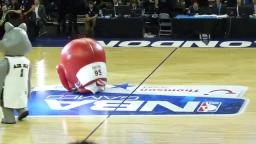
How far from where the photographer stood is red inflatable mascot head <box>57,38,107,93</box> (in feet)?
26.2

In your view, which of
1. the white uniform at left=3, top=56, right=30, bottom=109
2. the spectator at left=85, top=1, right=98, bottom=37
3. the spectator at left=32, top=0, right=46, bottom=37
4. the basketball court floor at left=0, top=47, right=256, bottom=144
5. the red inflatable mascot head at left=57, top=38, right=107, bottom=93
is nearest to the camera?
the basketball court floor at left=0, top=47, right=256, bottom=144

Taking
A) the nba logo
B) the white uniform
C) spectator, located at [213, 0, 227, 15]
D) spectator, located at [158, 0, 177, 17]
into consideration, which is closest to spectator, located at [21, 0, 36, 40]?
spectator, located at [158, 0, 177, 17]

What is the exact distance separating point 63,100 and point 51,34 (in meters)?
9.51

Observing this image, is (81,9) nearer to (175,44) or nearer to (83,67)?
(175,44)

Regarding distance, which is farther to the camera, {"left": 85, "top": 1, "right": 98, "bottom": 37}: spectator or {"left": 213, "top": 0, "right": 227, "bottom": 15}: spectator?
{"left": 213, "top": 0, "right": 227, "bottom": 15}: spectator

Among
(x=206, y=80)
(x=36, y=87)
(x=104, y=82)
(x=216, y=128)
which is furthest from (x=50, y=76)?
(x=216, y=128)

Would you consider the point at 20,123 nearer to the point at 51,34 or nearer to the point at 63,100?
the point at 63,100

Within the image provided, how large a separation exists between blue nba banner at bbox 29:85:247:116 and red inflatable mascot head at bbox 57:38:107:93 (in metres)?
0.14

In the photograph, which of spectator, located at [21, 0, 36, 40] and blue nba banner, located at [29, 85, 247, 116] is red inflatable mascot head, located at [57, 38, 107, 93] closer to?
blue nba banner, located at [29, 85, 247, 116]

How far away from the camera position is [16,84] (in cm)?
646

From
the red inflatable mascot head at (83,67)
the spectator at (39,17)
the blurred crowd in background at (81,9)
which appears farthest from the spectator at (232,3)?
the red inflatable mascot head at (83,67)

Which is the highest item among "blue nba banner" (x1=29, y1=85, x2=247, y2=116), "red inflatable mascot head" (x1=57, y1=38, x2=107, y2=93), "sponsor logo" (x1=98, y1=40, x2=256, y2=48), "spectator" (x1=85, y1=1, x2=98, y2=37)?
"red inflatable mascot head" (x1=57, y1=38, x2=107, y2=93)

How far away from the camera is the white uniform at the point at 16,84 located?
645cm

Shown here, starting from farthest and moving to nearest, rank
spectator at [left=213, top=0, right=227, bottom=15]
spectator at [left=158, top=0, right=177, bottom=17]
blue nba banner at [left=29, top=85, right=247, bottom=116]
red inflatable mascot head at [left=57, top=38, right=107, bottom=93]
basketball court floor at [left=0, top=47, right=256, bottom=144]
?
1. spectator at [left=158, top=0, right=177, bottom=17]
2. spectator at [left=213, top=0, right=227, bottom=15]
3. red inflatable mascot head at [left=57, top=38, right=107, bottom=93]
4. blue nba banner at [left=29, top=85, right=247, bottom=116]
5. basketball court floor at [left=0, top=47, right=256, bottom=144]
